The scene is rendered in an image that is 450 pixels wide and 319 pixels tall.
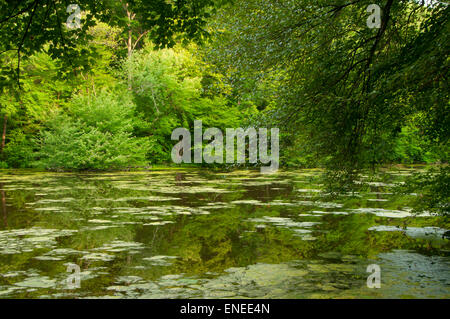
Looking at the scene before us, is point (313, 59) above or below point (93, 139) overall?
above

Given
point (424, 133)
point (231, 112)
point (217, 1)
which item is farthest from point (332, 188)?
point (231, 112)

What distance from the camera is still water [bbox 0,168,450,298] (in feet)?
14.0

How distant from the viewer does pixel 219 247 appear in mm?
6008

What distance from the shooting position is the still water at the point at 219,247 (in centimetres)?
428
